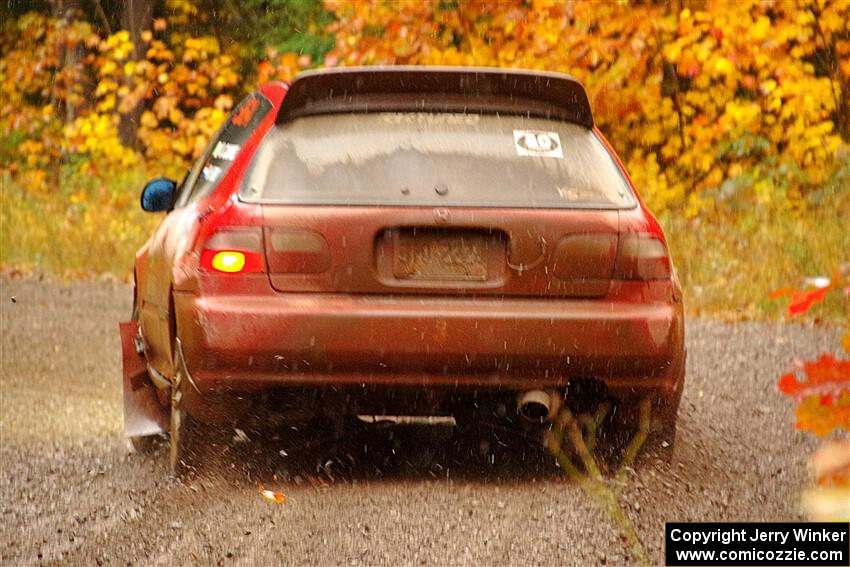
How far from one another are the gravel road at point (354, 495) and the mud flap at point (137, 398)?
0.12 metres

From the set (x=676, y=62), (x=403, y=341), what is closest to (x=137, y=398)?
(x=403, y=341)

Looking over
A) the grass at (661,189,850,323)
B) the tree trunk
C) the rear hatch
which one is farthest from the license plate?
the tree trunk

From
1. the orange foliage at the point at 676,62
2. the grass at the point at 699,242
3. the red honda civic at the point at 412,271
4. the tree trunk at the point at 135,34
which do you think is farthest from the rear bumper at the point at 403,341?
the tree trunk at the point at 135,34

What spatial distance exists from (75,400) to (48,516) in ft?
10.2

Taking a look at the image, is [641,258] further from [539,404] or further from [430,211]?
[430,211]

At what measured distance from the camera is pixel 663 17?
1656 cm

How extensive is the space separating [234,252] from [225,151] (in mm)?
1002

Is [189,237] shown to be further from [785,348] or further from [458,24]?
[458,24]

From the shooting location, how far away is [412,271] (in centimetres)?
571

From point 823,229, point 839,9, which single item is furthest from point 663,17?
point 823,229

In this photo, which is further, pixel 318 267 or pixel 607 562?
pixel 318 267

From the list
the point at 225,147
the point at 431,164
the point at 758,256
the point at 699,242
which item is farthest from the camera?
the point at 699,242

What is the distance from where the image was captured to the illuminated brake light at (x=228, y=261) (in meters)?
5.74

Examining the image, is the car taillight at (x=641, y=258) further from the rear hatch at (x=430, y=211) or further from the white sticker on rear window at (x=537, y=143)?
the white sticker on rear window at (x=537, y=143)
